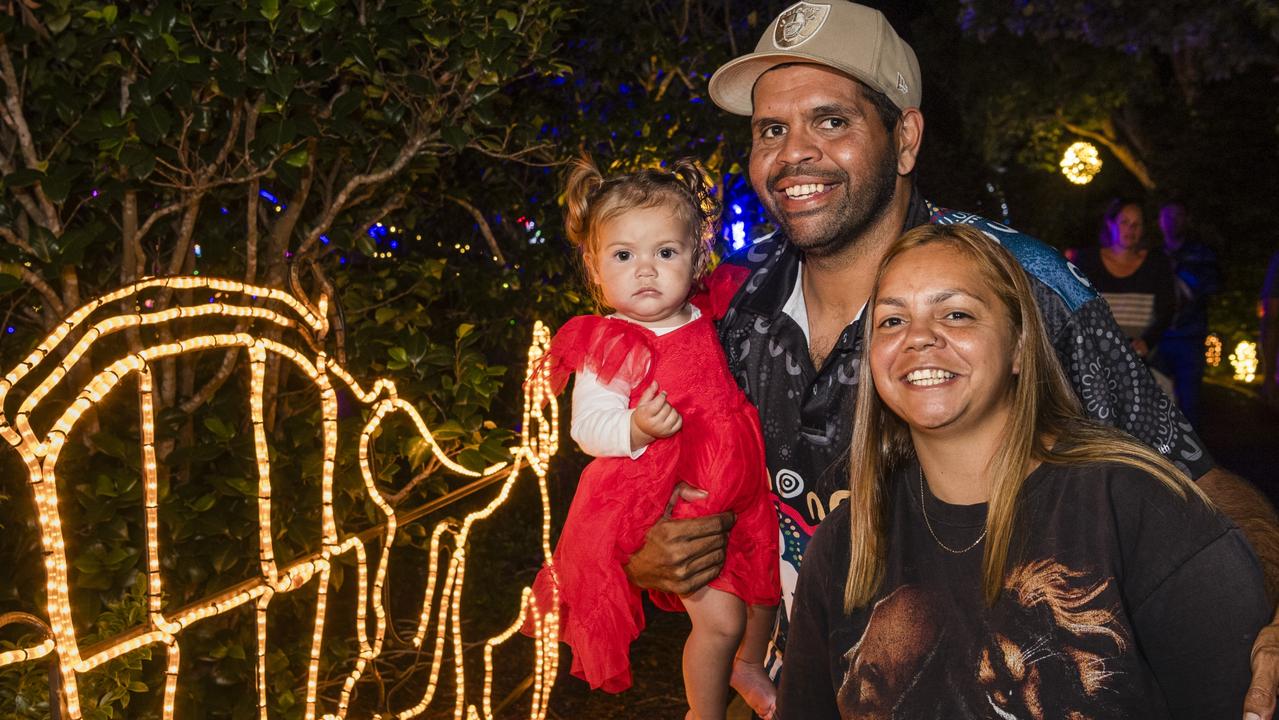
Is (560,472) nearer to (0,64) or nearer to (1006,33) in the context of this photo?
(0,64)

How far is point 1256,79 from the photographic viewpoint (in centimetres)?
1786

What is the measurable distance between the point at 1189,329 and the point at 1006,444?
649 cm

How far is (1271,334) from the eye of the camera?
295 inches

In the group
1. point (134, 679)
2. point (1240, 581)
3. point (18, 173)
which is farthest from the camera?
point (134, 679)

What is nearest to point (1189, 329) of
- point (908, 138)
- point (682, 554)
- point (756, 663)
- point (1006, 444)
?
point (908, 138)

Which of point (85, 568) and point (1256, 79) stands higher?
point (1256, 79)

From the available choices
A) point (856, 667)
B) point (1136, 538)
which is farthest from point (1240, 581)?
point (856, 667)

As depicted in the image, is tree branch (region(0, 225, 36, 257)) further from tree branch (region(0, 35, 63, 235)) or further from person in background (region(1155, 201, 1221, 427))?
person in background (region(1155, 201, 1221, 427))

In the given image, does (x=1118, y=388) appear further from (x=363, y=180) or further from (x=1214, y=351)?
(x=1214, y=351)

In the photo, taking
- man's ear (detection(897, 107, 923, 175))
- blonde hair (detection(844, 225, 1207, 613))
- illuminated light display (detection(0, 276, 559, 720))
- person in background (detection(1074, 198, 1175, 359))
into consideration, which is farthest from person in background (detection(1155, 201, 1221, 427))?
blonde hair (detection(844, 225, 1207, 613))

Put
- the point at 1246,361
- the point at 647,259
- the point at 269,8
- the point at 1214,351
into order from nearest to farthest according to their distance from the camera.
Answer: the point at 269,8
the point at 647,259
the point at 1246,361
the point at 1214,351

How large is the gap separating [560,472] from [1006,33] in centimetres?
1691

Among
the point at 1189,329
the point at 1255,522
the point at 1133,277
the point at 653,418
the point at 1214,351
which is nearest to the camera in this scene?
the point at 1255,522

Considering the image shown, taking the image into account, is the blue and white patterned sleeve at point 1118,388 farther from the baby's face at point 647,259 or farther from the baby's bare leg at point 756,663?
the baby's bare leg at point 756,663
